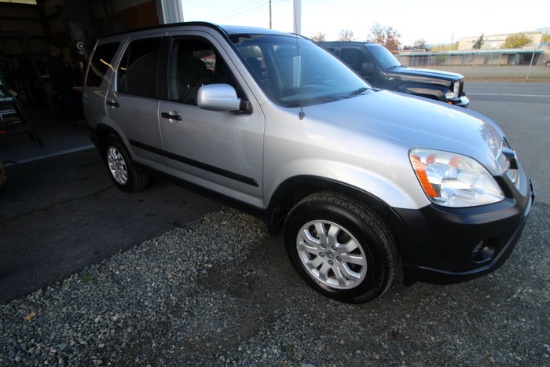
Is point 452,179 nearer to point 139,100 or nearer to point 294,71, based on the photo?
point 294,71

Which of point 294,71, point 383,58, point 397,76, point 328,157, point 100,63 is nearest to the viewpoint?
point 328,157

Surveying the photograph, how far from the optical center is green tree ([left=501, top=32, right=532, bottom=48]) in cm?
4409

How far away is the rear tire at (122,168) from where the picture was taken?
12.0ft

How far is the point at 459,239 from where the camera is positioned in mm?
1668

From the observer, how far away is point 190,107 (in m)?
2.65

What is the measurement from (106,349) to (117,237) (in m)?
1.35

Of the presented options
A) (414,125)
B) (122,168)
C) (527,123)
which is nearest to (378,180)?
(414,125)

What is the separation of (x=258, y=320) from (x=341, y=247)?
0.70 m

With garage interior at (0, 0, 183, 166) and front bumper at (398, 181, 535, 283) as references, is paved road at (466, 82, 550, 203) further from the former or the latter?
garage interior at (0, 0, 183, 166)

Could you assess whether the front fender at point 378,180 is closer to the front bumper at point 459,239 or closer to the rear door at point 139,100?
the front bumper at point 459,239

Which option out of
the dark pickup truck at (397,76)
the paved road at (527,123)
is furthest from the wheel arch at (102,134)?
the paved road at (527,123)

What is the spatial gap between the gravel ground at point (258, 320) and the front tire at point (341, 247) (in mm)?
168

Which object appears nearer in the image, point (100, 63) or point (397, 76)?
point (100, 63)

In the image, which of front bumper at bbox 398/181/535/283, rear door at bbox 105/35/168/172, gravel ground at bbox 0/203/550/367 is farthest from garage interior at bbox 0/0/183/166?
front bumper at bbox 398/181/535/283
